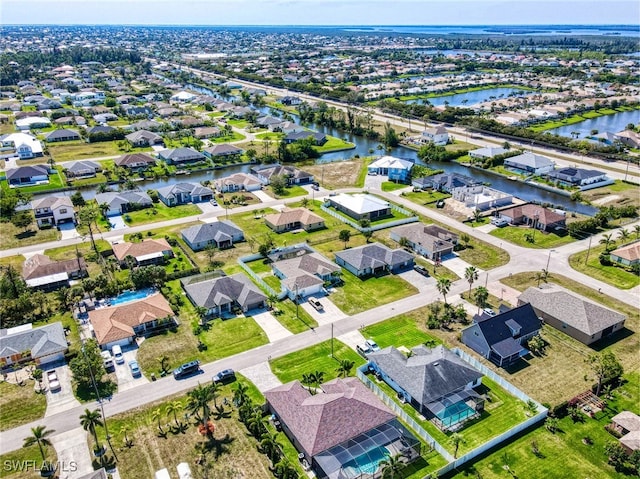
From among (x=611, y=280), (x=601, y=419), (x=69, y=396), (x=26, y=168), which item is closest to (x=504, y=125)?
(x=611, y=280)

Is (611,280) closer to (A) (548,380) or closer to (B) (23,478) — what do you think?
(A) (548,380)

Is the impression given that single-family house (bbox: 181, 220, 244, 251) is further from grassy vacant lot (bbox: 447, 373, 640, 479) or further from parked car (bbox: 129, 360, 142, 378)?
grassy vacant lot (bbox: 447, 373, 640, 479)

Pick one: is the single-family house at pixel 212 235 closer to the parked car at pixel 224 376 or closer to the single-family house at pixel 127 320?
the single-family house at pixel 127 320

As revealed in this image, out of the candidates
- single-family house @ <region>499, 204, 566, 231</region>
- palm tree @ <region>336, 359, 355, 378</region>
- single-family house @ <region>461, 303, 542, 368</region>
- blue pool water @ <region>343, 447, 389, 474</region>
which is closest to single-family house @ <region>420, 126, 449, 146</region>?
single-family house @ <region>499, 204, 566, 231</region>

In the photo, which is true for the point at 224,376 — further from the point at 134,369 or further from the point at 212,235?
the point at 212,235

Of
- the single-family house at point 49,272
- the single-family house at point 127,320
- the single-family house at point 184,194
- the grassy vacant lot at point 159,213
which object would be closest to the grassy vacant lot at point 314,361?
the single-family house at point 127,320

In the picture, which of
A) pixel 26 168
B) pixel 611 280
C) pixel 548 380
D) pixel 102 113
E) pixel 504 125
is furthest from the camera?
pixel 102 113
